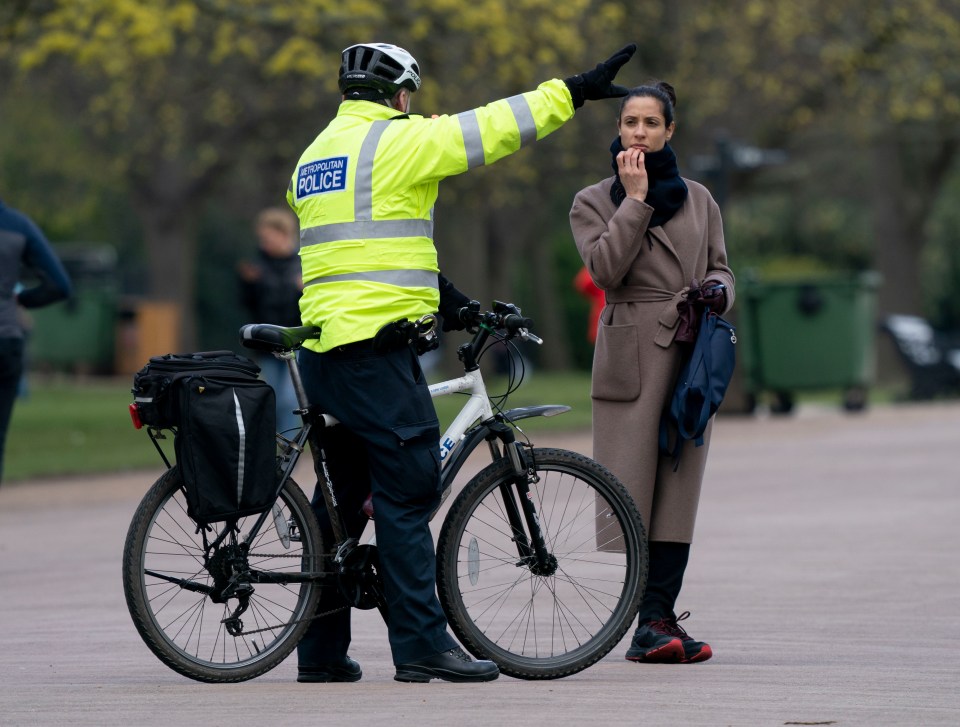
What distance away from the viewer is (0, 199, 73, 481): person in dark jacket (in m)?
9.68

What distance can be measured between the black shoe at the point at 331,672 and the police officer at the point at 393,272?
21 cm

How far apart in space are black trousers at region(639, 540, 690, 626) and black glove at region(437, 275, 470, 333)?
3.30ft

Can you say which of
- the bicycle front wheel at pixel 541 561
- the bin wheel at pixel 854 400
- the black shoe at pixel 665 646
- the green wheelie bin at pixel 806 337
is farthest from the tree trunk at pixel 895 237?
the bicycle front wheel at pixel 541 561

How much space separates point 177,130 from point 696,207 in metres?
21.8

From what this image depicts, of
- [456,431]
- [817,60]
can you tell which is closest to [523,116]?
[456,431]

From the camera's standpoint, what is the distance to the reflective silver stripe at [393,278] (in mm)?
5844

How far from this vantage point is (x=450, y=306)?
619 centimetres

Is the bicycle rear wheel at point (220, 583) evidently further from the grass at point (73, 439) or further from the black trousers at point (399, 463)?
the grass at point (73, 439)

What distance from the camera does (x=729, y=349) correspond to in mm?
6445

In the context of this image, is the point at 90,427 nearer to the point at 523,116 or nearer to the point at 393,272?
the point at 393,272

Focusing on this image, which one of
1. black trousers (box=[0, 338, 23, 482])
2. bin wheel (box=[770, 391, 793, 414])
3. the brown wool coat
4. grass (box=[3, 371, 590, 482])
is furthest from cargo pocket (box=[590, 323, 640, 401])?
bin wheel (box=[770, 391, 793, 414])

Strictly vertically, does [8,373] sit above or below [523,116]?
below

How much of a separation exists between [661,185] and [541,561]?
1244 mm

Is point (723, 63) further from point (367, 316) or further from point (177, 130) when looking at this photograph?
point (367, 316)
